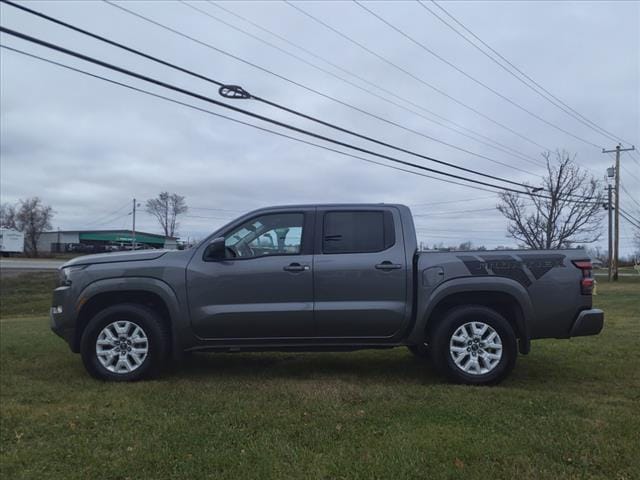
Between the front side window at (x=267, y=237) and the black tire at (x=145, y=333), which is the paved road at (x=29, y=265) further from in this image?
the front side window at (x=267, y=237)

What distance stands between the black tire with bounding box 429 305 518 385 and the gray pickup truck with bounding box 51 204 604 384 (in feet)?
0.03

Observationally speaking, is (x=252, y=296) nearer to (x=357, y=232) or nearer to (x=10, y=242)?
(x=357, y=232)

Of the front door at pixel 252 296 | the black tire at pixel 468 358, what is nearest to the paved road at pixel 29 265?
the front door at pixel 252 296

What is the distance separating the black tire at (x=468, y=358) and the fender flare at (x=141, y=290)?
8.62 feet

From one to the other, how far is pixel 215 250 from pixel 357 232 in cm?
148

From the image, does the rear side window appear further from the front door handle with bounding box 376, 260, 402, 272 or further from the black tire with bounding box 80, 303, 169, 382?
the black tire with bounding box 80, 303, 169, 382

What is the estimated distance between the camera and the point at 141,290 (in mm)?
5805

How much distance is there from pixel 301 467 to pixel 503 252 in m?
3.26

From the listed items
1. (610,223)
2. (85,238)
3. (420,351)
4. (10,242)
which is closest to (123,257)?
(420,351)

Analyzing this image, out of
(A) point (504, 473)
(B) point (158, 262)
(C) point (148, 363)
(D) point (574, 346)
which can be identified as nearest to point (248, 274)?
(B) point (158, 262)

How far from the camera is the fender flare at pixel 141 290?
5.71 meters

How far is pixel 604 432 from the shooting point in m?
4.11

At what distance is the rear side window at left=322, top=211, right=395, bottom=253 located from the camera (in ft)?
19.0

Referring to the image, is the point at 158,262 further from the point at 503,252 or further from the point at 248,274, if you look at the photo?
the point at 503,252
